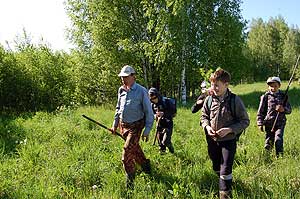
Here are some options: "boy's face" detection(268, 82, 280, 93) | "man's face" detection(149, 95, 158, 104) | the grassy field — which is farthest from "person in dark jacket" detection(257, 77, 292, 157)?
"man's face" detection(149, 95, 158, 104)

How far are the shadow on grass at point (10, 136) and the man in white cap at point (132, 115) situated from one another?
10.5 ft

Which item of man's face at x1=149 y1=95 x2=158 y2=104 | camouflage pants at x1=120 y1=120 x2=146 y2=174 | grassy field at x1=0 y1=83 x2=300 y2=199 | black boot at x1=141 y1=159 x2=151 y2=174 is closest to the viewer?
grassy field at x1=0 y1=83 x2=300 y2=199

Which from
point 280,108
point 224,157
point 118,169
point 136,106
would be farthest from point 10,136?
point 280,108

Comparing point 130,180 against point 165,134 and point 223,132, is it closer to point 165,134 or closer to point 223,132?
point 223,132

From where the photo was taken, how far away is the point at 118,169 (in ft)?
21.2

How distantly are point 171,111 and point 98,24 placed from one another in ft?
52.3

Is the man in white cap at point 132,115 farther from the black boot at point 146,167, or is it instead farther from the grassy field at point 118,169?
the grassy field at point 118,169

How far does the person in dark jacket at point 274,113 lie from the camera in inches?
264

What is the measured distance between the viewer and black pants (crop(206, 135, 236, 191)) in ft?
16.2

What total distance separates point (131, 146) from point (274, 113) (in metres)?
2.93

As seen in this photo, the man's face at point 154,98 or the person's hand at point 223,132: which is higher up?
the man's face at point 154,98

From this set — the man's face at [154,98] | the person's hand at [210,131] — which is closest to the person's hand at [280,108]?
the person's hand at [210,131]

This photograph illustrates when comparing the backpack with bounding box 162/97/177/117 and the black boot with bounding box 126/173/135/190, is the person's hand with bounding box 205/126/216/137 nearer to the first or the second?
the black boot with bounding box 126/173/135/190

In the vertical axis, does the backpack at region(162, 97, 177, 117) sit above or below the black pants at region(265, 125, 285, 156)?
above
